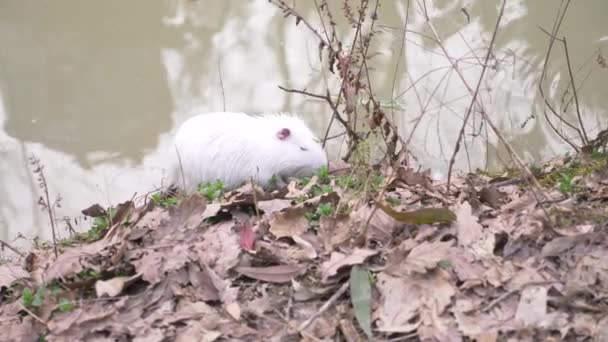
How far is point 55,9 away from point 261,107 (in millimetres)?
3721

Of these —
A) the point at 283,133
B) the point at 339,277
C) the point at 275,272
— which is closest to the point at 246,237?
the point at 275,272

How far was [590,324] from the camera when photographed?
2059 millimetres

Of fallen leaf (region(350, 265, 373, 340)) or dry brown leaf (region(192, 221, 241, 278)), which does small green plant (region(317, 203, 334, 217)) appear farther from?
fallen leaf (region(350, 265, 373, 340))

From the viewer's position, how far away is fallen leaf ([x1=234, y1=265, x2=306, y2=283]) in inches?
93.8

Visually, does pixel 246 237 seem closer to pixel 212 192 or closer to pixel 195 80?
pixel 212 192

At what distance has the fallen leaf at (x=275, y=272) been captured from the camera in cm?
238

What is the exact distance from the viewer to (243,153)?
14.2 feet

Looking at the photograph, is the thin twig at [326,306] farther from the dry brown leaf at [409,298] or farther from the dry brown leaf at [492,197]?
the dry brown leaf at [492,197]

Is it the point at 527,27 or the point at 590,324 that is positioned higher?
the point at 527,27

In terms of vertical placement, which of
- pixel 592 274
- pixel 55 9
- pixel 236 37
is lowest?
pixel 592 274

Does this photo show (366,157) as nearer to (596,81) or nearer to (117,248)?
(117,248)

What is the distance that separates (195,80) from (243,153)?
3.18m

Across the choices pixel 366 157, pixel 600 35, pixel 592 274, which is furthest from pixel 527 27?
pixel 592 274

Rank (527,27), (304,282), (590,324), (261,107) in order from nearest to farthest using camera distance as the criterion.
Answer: (590,324) → (304,282) → (261,107) → (527,27)
